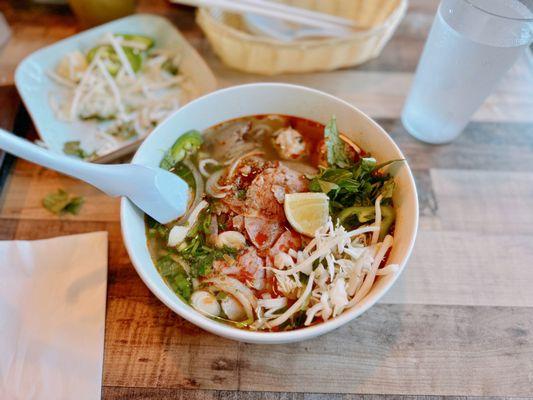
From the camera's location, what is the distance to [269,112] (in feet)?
4.77

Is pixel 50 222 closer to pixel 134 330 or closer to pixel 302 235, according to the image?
pixel 134 330

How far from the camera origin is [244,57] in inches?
69.2

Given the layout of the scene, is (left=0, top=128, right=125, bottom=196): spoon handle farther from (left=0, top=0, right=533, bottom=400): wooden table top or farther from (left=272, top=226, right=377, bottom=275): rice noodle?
(left=272, top=226, right=377, bottom=275): rice noodle

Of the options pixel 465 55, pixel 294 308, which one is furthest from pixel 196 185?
pixel 465 55

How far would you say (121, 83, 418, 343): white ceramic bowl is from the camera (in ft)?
3.19

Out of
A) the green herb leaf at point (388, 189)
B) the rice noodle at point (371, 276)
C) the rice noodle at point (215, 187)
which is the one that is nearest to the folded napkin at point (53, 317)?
the rice noodle at point (215, 187)

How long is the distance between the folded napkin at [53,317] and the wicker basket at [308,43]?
3.02ft

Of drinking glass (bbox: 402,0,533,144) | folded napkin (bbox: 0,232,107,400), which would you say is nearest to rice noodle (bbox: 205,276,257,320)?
folded napkin (bbox: 0,232,107,400)

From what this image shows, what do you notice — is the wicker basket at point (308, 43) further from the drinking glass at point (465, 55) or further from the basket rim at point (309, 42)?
the drinking glass at point (465, 55)

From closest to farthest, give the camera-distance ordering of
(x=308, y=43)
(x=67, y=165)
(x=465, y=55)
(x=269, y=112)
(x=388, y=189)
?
(x=67, y=165) → (x=388, y=189) → (x=465, y=55) → (x=269, y=112) → (x=308, y=43)

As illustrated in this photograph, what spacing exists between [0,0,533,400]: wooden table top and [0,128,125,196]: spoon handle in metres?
0.33

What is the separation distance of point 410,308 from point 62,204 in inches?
46.8

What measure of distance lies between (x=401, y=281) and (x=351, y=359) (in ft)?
1.01

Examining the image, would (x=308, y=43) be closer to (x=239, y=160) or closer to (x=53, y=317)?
(x=239, y=160)
